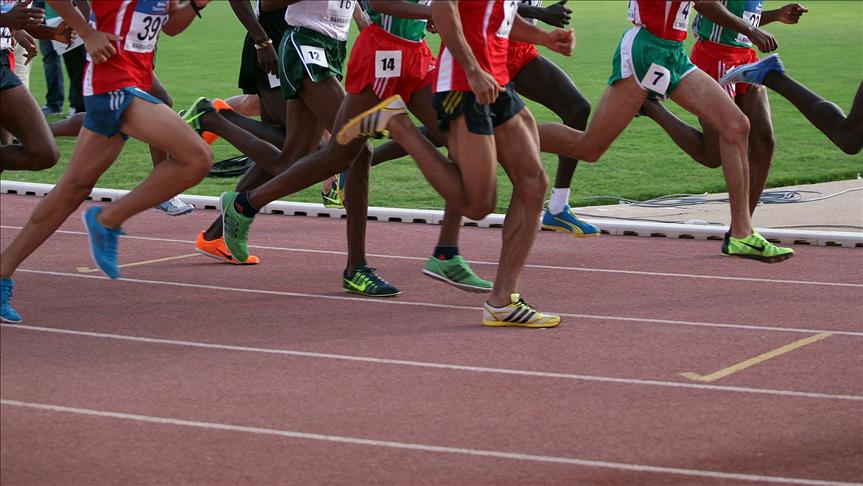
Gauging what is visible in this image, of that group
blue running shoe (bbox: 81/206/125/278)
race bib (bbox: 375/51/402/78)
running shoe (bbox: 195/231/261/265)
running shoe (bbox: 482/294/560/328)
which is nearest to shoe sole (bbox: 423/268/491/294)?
running shoe (bbox: 482/294/560/328)

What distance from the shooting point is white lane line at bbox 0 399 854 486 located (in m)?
5.04

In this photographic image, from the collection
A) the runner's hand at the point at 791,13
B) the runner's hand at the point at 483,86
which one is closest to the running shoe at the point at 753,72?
the runner's hand at the point at 791,13

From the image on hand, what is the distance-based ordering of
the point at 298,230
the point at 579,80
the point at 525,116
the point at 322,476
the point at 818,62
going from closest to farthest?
the point at 322,476 < the point at 525,116 < the point at 298,230 < the point at 579,80 < the point at 818,62

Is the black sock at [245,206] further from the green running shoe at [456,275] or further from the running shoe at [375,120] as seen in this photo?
the running shoe at [375,120]

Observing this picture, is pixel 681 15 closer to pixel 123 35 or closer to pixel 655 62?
pixel 655 62

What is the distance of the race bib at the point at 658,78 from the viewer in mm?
8133

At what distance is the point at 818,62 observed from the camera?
24719 mm

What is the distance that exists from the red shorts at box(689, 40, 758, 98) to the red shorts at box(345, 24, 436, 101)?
2373mm

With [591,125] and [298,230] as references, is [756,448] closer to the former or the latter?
[591,125]

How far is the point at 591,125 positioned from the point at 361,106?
1.54 metres

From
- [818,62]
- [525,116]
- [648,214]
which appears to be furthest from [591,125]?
[818,62]

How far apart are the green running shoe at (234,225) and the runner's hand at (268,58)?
30.5 inches

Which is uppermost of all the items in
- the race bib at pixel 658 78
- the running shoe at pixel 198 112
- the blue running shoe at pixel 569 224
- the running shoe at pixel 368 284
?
the race bib at pixel 658 78

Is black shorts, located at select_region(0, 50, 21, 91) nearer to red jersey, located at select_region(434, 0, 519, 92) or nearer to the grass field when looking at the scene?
red jersey, located at select_region(434, 0, 519, 92)
